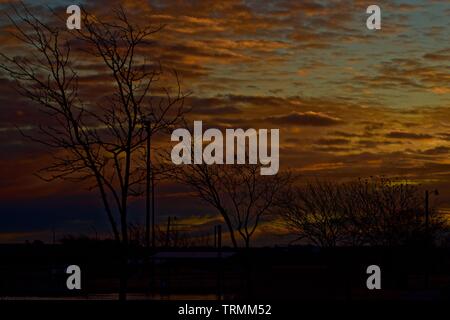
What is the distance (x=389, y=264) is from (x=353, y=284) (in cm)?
638

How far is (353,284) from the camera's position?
40.0 m

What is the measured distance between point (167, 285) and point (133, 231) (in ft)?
88.5

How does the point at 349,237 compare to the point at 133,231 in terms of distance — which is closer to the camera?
the point at 349,237

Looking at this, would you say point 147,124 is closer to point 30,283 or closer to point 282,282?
point 282,282

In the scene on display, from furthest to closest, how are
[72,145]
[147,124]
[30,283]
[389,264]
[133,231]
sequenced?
[133,231]
[30,283]
[389,264]
[147,124]
[72,145]

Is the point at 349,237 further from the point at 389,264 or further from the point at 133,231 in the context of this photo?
the point at 133,231

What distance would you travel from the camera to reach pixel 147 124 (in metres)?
15.6
